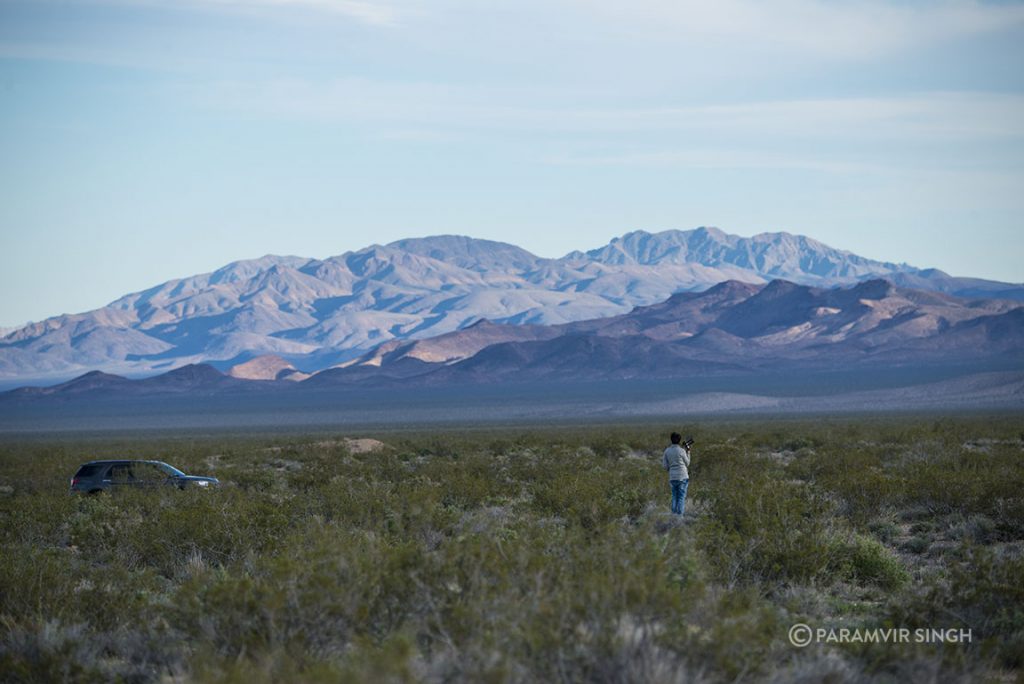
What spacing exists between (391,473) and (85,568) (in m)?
16.1

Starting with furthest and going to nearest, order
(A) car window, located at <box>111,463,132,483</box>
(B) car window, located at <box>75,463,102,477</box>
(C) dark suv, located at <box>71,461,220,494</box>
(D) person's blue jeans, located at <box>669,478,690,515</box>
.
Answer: (B) car window, located at <box>75,463,102,477</box> < (A) car window, located at <box>111,463,132,483</box> < (C) dark suv, located at <box>71,461,220,494</box> < (D) person's blue jeans, located at <box>669,478,690,515</box>

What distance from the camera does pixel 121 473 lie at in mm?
25797

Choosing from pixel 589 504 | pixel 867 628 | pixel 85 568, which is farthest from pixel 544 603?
pixel 589 504

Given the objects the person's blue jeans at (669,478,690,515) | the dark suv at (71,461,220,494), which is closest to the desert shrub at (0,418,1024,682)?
the person's blue jeans at (669,478,690,515)

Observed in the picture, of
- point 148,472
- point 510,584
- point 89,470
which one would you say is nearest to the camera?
point 510,584

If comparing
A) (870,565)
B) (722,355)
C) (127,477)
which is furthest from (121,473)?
(722,355)

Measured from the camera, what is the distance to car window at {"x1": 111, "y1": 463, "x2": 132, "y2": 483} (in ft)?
83.7

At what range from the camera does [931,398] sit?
98375 mm

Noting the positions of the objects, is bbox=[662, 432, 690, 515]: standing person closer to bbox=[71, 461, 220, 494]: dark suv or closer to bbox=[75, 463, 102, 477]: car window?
bbox=[71, 461, 220, 494]: dark suv

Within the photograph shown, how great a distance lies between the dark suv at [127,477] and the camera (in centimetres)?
2508

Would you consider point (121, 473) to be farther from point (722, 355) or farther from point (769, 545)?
point (722, 355)

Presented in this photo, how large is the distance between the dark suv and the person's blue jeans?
10.8 meters

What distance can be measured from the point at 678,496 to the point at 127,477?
509 inches

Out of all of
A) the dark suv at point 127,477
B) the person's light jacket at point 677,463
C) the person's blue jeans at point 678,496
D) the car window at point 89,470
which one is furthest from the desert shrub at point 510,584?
the car window at point 89,470
